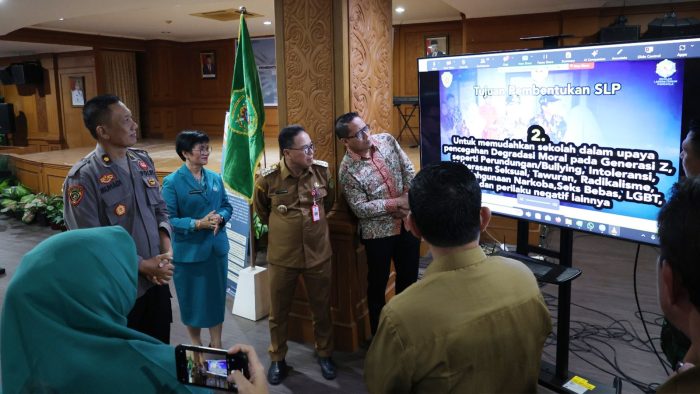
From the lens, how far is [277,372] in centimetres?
290

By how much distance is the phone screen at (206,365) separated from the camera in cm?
104

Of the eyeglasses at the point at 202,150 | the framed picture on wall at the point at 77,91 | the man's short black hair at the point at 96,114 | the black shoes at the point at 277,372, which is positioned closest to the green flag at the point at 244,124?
the eyeglasses at the point at 202,150

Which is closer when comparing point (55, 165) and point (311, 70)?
point (311, 70)

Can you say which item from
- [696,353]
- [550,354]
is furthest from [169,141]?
[696,353]

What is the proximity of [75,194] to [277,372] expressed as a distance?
56.9 inches

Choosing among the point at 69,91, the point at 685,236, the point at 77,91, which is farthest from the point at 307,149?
the point at 69,91

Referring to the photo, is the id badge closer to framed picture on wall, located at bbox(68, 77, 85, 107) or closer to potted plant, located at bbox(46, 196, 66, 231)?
potted plant, located at bbox(46, 196, 66, 231)

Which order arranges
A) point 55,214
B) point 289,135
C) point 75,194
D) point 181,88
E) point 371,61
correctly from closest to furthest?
point 75,194 < point 289,135 < point 371,61 < point 55,214 < point 181,88

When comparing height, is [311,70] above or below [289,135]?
above

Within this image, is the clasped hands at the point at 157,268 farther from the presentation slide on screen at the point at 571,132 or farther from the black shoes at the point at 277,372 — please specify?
the presentation slide on screen at the point at 571,132

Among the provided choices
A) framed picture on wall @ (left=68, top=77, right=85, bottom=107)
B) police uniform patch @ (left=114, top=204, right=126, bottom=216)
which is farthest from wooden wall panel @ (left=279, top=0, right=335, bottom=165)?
framed picture on wall @ (left=68, top=77, right=85, bottom=107)

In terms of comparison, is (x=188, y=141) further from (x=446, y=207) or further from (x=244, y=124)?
(x=446, y=207)

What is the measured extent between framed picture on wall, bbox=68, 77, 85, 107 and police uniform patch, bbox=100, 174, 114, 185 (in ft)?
35.1

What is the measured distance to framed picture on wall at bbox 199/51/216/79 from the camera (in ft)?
38.0
